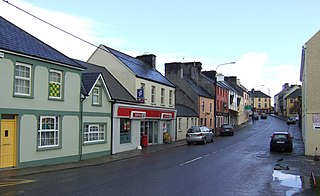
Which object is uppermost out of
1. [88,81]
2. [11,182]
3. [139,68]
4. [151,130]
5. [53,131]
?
[139,68]

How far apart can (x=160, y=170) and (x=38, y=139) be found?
6591 millimetres

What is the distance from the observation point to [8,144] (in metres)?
16.3

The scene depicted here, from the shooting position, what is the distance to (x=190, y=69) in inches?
2181

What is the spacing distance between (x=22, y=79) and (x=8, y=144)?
3.21 meters

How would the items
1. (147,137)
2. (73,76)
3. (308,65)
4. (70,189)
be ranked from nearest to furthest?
1. (70,189)
2. (73,76)
3. (308,65)
4. (147,137)

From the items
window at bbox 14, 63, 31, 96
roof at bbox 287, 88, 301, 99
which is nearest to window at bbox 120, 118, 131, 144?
window at bbox 14, 63, 31, 96

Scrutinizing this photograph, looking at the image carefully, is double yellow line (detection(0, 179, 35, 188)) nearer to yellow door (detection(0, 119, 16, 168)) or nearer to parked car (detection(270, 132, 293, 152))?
yellow door (detection(0, 119, 16, 168))

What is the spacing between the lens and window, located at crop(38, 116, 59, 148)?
59.7 ft

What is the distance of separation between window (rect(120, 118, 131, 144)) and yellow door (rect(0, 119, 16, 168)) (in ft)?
33.9

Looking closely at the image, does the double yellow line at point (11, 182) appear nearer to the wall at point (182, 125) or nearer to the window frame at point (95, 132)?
the window frame at point (95, 132)

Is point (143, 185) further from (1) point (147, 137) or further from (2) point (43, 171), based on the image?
(1) point (147, 137)

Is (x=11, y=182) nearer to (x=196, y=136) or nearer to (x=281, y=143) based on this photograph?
(x=281, y=143)

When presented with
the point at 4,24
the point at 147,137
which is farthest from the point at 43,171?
the point at 147,137

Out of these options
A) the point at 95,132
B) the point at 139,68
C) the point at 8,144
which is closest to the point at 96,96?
the point at 95,132
